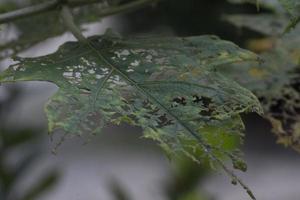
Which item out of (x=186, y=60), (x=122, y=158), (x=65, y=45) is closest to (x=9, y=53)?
(x=65, y=45)

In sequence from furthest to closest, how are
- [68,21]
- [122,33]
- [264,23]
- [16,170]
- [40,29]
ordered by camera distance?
[16,170], [122,33], [264,23], [40,29], [68,21]

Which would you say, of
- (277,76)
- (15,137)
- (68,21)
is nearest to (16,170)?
(15,137)

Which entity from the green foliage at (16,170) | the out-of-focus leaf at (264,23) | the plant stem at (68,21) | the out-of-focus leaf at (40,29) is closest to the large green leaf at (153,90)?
the plant stem at (68,21)

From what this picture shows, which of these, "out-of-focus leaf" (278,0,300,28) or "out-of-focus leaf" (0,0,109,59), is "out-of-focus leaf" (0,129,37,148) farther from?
"out-of-focus leaf" (278,0,300,28)

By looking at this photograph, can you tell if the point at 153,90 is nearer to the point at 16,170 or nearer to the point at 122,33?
the point at 122,33

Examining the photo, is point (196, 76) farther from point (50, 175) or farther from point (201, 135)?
point (50, 175)

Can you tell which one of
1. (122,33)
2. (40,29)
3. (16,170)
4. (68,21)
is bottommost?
(16,170)

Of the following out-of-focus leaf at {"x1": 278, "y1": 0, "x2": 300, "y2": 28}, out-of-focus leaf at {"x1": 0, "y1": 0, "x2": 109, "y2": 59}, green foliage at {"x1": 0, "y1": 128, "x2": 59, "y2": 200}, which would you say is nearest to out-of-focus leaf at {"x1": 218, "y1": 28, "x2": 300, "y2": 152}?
out-of-focus leaf at {"x1": 0, "y1": 0, "x2": 109, "y2": 59}
